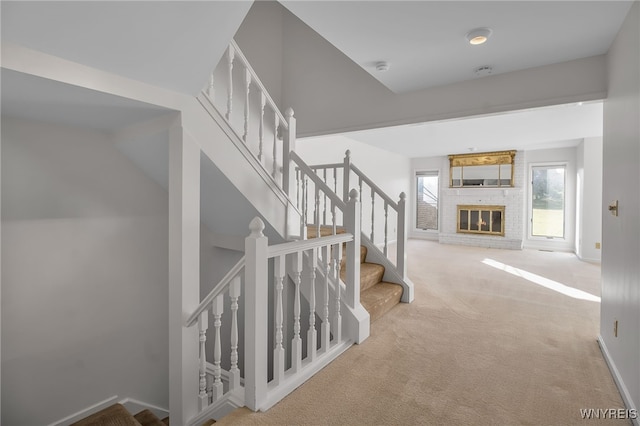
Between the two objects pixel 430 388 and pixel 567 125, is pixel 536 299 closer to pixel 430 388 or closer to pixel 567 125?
pixel 430 388

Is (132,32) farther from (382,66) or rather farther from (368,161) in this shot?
(368,161)

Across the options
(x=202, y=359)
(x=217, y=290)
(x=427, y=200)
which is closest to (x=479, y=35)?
(x=217, y=290)

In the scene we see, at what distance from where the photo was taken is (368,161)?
7.07m

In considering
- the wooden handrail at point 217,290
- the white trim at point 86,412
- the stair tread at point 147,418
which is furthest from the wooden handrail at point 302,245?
the white trim at point 86,412

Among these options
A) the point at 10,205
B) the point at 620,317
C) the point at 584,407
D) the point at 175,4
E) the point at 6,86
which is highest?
the point at 175,4

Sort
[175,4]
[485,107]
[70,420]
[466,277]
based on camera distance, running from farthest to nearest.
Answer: [466,277]
[485,107]
[70,420]
[175,4]

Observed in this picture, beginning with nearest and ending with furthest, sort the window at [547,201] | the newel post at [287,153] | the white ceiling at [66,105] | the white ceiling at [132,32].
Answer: the white ceiling at [132,32]
the white ceiling at [66,105]
the newel post at [287,153]
the window at [547,201]

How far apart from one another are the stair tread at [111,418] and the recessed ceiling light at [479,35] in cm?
367

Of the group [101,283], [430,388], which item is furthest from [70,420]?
[430,388]

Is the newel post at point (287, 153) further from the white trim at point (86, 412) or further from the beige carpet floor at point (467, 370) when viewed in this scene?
the white trim at point (86, 412)

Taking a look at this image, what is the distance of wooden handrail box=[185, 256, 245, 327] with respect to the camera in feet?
6.13

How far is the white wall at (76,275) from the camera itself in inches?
90.6

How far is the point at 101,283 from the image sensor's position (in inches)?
109

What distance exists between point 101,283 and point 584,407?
3509mm
